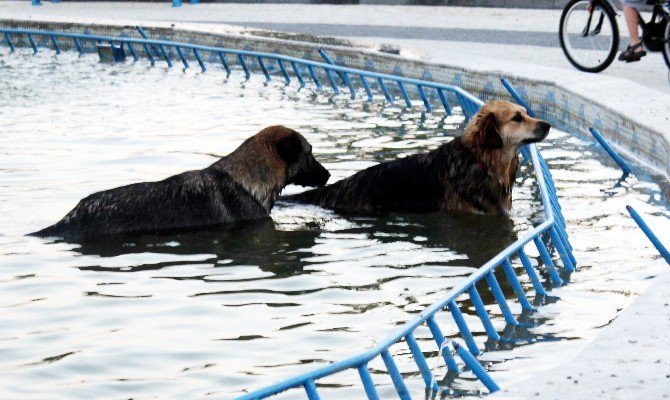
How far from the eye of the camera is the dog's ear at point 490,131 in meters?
9.99

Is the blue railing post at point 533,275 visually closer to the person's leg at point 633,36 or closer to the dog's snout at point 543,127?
the dog's snout at point 543,127

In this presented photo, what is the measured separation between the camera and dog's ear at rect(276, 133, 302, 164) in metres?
9.98

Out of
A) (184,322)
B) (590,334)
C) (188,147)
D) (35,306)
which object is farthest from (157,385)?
(188,147)

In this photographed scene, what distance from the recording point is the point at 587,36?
1639 centimetres

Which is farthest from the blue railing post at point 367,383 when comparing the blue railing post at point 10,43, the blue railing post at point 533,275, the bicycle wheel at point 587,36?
the blue railing post at point 10,43

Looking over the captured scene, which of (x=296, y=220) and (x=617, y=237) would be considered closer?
(x=617, y=237)

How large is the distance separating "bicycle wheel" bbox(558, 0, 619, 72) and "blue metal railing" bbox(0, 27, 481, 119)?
1513mm

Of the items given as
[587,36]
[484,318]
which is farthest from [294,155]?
[587,36]

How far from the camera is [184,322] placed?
7.49 m

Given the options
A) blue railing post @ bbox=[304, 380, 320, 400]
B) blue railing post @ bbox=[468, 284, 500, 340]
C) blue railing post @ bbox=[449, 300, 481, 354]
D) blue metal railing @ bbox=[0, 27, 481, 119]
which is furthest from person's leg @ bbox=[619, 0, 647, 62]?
blue railing post @ bbox=[304, 380, 320, 400]

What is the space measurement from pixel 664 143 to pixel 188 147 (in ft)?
15.1

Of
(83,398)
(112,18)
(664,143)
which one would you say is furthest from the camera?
(112,18)

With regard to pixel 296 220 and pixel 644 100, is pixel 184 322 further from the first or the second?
A: pixel 644 100

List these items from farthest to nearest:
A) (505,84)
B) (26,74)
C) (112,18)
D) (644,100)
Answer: (112,18), (26,74), (505,84), (644,100)
